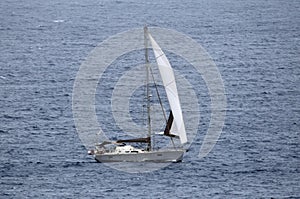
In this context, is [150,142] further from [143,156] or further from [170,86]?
[170,86]

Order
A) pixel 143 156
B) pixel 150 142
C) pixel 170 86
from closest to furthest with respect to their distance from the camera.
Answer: pixel 143 156
pixel 150 142
pixel 170 86

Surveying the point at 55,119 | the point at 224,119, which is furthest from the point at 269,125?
the point at 55,119

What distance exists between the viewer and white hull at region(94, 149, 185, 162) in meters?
161

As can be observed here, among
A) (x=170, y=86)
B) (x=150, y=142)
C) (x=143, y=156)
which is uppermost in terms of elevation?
(x=170, y=86)

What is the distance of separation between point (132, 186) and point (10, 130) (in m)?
38.4

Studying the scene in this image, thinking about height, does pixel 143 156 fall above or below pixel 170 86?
below

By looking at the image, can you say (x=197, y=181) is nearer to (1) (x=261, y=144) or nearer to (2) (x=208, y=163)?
(2) (x=208, y=163)

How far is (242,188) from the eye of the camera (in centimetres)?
15200

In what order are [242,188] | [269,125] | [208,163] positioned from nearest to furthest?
[242,188] → [208,163] → [269,125]

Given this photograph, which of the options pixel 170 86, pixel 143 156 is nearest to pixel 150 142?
pixel 143 156

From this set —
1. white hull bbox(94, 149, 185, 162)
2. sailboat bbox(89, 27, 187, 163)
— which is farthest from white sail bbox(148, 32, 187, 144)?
white hull bbox(94, 149, 185, 162)

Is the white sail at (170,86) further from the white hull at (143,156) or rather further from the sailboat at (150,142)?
the white hull at (143,156)

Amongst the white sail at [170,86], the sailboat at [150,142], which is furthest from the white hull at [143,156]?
the white sail at [170,86]

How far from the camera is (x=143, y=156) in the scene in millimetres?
161375
